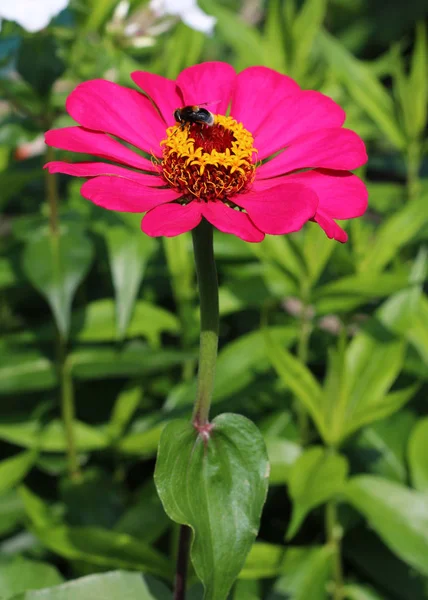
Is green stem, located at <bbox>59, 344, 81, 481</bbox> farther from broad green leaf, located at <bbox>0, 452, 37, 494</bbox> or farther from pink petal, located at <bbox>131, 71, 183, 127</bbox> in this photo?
pink petal, located at <bbox>131, 71, 183, 127</bbox>

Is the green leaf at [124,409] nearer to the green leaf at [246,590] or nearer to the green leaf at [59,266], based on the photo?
the green leaf at [59,266]

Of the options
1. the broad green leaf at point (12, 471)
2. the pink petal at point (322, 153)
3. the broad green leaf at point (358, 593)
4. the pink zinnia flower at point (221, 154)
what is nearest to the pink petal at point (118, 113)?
the pink zinnia flower at point (221, 154)

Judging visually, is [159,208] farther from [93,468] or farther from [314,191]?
[93,468]

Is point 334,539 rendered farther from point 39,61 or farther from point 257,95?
point 39,61

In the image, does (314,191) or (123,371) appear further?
(123,371)

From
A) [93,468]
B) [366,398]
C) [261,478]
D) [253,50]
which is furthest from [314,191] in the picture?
[253,50]

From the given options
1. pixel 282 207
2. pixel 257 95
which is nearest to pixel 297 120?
pixel 257 95
